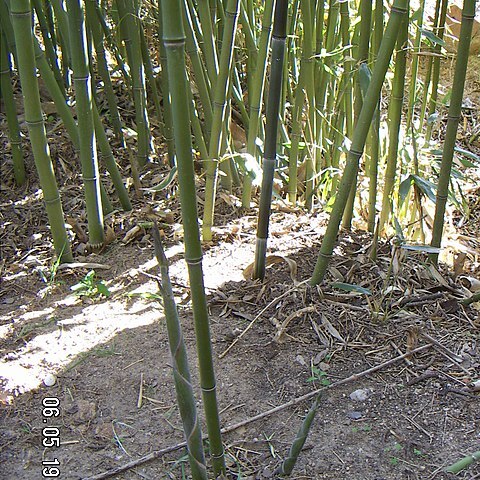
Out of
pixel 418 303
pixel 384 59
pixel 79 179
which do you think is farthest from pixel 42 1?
pixel 418 303

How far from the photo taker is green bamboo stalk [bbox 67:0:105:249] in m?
1.66

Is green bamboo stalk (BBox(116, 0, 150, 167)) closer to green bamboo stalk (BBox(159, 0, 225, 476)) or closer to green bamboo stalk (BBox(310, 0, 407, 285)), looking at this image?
green bamboo stalk (BBox(310, 0, 407, 285))

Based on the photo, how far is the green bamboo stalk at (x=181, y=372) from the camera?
84cm

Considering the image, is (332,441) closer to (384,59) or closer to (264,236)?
(264,236)

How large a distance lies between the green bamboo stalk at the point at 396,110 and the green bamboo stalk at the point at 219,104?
431mm

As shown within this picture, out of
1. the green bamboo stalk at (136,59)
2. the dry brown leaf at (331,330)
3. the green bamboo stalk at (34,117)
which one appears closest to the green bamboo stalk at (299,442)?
the dry brown leaf at (331,330)

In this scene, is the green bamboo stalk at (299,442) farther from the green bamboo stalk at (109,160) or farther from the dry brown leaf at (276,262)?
the green bamboo stalk at (109,160)

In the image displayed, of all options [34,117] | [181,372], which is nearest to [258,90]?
[34,117]

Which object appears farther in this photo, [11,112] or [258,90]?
[11,112]

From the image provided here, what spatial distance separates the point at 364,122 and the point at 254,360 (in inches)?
23.6

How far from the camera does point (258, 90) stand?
6.11 ft

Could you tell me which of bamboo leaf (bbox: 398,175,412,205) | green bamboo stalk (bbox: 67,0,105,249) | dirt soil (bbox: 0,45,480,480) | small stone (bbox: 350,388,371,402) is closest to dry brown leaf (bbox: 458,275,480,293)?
dirt soil (bbox: 0,45,480,480)

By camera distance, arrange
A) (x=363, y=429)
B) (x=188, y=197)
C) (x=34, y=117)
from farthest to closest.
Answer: (x=34, y=117) → (x=363, y=429) → (x=188, y=197)

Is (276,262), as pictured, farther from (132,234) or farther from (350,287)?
(132,234)
